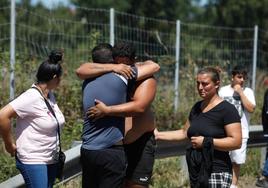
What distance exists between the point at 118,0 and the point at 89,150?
2820 centimetres

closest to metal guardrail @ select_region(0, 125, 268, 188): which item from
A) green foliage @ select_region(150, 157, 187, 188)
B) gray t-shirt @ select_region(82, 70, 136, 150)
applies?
green foliage @ select_region(150, 157, 187, 188)

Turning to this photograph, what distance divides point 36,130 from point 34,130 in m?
0.02

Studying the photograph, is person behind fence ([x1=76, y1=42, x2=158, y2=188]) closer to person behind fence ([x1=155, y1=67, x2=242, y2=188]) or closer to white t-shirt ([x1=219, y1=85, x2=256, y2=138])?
person behind fence ([x1=155, y1=67, x2=242, y2=188])

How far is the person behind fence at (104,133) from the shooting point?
5.14 meters

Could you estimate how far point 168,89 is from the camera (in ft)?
38.3

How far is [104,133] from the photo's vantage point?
518 centimetres

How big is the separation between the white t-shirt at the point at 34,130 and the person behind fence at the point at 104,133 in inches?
12.7

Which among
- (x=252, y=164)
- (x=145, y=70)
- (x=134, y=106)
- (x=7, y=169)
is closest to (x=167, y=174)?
(x=252, y=164)

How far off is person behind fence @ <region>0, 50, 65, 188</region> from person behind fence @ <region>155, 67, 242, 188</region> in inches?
52.7

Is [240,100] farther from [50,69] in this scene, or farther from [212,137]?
[50,69]

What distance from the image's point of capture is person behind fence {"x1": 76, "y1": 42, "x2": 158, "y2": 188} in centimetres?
514

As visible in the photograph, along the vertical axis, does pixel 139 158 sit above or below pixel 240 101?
below

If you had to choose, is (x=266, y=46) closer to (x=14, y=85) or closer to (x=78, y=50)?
(x=78, y=50)

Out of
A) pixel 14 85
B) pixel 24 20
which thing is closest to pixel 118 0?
pixel 24 20
